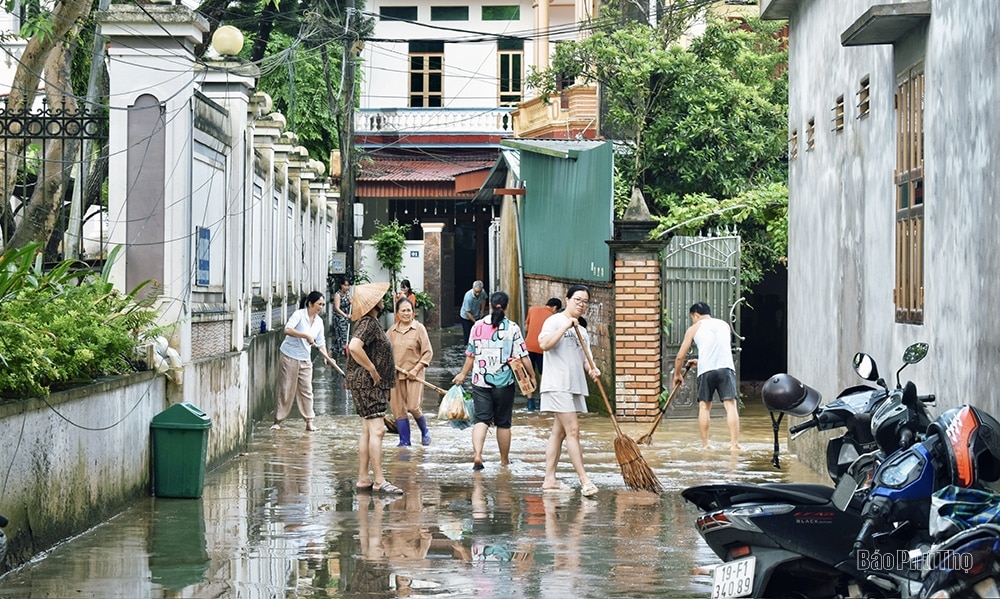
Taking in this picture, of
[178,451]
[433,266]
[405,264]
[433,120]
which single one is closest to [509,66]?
[433,120]

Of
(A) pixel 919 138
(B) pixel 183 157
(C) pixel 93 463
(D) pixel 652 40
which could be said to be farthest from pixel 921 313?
(D) pixel 652 40

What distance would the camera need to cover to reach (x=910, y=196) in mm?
9406

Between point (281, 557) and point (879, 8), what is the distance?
5180 mm

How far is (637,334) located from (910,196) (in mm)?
8305

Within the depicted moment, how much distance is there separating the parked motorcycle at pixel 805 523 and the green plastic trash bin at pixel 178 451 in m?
5.77

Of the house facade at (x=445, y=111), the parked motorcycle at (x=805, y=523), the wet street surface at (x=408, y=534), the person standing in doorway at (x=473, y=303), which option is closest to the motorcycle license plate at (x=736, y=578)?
the parked motorcycle at (x=805, y=523)

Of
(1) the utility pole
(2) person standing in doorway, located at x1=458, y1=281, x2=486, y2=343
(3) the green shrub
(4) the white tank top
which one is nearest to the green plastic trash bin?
(3) the green shrub

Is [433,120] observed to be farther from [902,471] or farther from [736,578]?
[902,471]

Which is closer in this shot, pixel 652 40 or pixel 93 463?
pixel 93 463

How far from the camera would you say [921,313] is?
896 centimetres

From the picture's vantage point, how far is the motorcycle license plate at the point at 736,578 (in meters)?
6.11

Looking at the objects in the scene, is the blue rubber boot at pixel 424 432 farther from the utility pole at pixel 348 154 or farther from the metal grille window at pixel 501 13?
the metal grille window at pixel 501 13

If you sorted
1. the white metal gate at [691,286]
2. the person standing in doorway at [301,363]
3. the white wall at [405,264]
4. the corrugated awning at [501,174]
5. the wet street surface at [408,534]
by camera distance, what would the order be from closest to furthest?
the wet street surface at [408,534], the person standing in doorway at [301,363], the white metal gate at [691,286], the corrugated awning at [501,174], the white wall at [405,264]

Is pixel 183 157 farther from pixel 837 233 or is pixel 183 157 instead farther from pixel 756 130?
pixel 756 130
